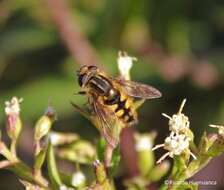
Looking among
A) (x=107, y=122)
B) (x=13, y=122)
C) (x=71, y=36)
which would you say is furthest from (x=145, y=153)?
(x=71, y=36)

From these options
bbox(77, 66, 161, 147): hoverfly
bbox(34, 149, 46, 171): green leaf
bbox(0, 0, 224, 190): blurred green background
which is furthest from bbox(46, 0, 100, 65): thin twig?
bbox(34, 149, 46, 171): green leaf

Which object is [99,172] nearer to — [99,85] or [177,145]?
[177,145]

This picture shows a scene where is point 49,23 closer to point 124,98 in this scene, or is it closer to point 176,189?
point 124,98

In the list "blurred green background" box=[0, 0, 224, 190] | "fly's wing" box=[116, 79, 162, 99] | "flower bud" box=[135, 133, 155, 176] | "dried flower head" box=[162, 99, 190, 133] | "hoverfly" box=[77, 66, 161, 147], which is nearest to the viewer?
"dried flower head" box=[162, 99, 190, 133]

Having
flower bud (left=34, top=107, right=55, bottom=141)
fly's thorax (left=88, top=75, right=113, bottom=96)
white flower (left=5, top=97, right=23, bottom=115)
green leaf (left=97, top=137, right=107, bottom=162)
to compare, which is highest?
fly's thorax (left=88, top=75, right=113, bottom=96)

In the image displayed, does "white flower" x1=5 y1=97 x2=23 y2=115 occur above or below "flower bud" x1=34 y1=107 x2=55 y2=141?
above

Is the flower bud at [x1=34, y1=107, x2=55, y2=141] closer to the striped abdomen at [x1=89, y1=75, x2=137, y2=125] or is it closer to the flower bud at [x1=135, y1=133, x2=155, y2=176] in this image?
the striped abdomen at [x1=89, y1=75, x2=137, y2=125]
